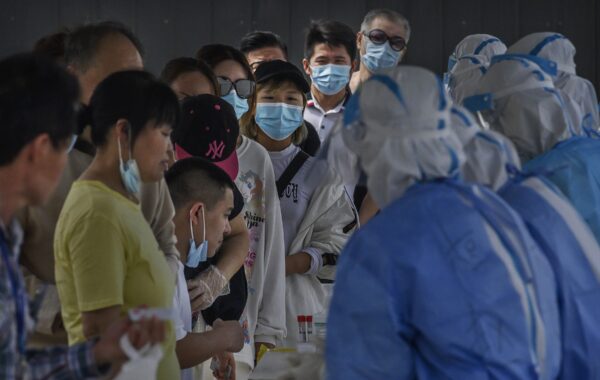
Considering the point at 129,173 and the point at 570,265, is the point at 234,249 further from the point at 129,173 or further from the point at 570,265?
the point at 570,265

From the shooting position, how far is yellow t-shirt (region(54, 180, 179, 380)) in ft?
7.59

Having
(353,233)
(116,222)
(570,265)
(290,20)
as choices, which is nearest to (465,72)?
(353,233)

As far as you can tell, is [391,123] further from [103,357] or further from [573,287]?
[103,357]

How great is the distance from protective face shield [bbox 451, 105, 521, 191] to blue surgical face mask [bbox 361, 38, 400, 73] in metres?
2.79

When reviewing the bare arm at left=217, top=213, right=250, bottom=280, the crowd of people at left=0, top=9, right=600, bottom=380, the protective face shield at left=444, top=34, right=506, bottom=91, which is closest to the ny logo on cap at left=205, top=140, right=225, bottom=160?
the crowd of people at left=0, top=9, right=600, bottom=380

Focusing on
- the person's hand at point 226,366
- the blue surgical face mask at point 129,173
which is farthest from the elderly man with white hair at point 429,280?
the person's hand at point 226,366

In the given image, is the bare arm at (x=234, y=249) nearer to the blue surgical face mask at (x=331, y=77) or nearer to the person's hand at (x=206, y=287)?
the person's hand at (x=206, y=287)

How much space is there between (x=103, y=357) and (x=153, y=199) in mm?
961

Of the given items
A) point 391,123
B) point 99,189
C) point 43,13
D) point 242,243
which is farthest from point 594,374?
point 43,13

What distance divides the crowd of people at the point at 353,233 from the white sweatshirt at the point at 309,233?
25.5 inches

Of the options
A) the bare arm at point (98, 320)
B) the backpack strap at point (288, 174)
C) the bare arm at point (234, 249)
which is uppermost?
the bare arm at point (98, 320)

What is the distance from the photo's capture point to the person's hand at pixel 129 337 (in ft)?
6.12

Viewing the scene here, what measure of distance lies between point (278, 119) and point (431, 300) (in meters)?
2.28

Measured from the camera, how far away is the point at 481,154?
2340 millimetres
